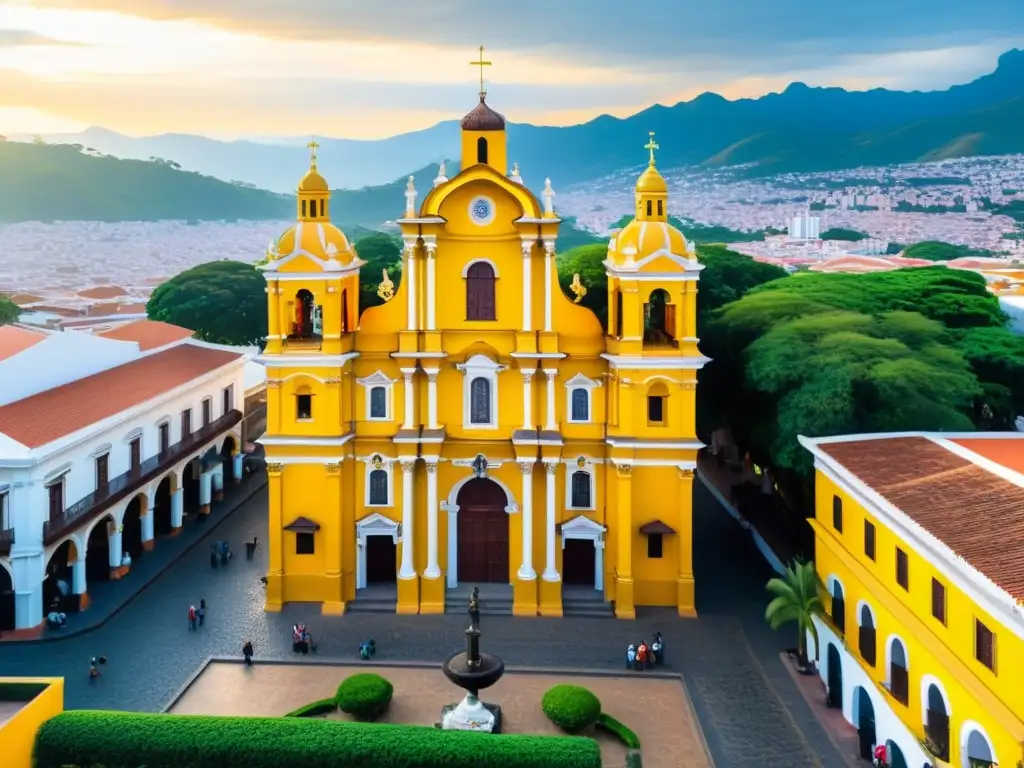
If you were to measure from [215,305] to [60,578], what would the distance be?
3635cm

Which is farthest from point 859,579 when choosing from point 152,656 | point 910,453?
point 152,656

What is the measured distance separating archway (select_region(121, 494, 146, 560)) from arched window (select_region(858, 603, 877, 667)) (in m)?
25.0

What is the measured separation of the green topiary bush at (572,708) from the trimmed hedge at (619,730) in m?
0.23

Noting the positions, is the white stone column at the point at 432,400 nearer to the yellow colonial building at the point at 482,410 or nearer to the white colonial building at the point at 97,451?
the yellow colonial building at the point at 482,410

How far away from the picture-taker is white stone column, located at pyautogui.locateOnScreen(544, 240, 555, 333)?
29594 millimetres

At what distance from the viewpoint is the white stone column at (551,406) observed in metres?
29.9

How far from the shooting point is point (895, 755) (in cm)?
2039

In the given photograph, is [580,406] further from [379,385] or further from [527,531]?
[379,385]

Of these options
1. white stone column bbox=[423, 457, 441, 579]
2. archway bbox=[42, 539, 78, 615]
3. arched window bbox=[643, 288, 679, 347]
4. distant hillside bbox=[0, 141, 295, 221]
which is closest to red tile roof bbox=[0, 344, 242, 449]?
archway bbox=[42, 539, 78, 615]

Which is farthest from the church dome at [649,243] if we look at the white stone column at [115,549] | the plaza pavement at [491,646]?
the white stone column at [115,549]

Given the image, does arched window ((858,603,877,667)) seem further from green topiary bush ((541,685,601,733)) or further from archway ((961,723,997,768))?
green topiary bush ((541,685,601,733))

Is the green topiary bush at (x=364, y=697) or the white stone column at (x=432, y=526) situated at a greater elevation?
the white stone column at (x=432, y=526)

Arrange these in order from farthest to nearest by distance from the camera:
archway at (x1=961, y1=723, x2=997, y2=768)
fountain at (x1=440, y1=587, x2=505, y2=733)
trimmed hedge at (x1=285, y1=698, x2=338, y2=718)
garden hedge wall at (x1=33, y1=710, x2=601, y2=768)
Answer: trimmed hedge at (x1=285, y1=698, x2=338, y2=718) → fountain at (x1=440, y1=587, x2=505, y2=733) → garden hedge wall at (x1=33, y1=710, x2=601, y2=768) → archway at (x1=961, y1=723, x2=997, y2=768)

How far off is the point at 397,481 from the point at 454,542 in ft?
9.11
